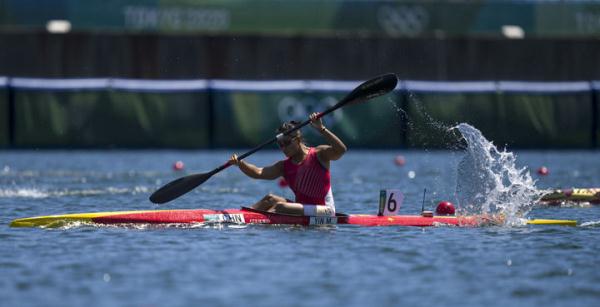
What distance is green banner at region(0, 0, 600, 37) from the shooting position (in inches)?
1892

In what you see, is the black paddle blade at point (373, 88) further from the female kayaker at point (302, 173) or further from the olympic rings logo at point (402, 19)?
the olympic rings logo at point (402, 19)

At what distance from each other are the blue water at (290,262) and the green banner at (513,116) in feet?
54.6

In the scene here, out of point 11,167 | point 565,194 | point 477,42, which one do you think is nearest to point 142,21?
point 477,42

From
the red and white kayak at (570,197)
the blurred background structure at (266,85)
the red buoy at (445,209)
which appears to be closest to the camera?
the red buoy at (445,209)

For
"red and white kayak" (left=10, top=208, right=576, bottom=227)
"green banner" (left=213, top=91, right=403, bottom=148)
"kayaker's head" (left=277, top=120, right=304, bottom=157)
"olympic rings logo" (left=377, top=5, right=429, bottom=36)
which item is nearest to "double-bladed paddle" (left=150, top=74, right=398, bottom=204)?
"red and white kayak" (left=10, top=208, right=576, bottom=227)

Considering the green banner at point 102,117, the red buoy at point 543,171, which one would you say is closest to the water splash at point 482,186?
the red buoy at point 543,171

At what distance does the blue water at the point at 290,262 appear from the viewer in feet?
40.1

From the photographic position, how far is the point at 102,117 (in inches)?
1544

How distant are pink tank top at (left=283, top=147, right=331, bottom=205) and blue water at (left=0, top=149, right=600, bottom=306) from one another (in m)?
0.52

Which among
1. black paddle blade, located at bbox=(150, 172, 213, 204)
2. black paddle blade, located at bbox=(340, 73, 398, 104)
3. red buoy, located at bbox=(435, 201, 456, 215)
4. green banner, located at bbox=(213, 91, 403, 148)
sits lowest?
red buoy, located at bbox=(435, 201, 456, 215)

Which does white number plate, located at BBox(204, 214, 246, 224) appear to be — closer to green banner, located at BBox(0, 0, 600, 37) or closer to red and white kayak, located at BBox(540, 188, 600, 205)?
red and white kayak, located at BBox(540, 188, 600, 205)

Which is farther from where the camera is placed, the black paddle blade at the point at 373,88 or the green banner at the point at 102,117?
the green banner at the point at 102,117

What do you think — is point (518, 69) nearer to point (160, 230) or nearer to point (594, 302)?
point (160, 230)

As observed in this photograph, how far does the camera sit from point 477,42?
4409 centimetres
